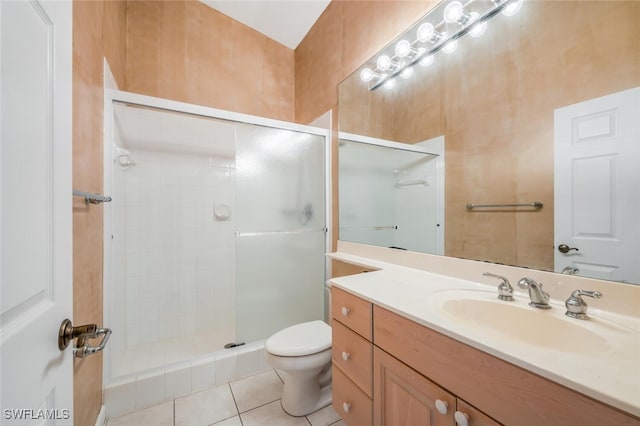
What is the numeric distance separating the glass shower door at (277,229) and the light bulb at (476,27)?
3.79ft

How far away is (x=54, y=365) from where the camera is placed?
0.49 meters

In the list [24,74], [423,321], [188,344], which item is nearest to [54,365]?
[24,74]

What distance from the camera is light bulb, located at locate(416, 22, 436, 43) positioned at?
1.25 meters

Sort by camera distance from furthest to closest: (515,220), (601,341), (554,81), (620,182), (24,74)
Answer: (515,220), (554,81), (620,182), (601,341), (24,74)

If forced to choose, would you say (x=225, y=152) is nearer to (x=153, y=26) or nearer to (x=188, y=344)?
(x=153, y=26)

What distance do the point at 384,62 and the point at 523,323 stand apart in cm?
153

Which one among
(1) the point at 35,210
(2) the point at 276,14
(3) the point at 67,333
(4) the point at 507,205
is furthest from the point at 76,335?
(2) the point at 276,14

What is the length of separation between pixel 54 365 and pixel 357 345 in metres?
0.91

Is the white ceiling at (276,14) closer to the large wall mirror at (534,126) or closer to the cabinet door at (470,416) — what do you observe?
the large wall mirror at (534,126)

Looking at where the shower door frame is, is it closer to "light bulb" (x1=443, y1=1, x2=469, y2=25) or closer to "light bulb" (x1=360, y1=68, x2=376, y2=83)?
"light bulb" (x1=360, y1=68, x2=376, y2=83)

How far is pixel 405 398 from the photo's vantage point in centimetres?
80

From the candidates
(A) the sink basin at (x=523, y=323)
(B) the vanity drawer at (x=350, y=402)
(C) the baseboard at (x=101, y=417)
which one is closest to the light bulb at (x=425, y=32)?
(A) the sink basin at (x=523, y=323)

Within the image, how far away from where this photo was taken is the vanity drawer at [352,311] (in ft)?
3.17

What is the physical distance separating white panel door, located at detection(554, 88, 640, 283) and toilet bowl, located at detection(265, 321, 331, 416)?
116 cm
